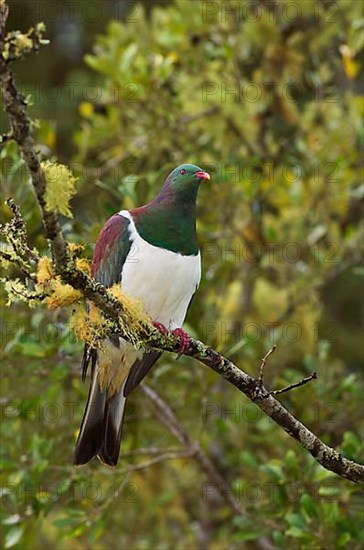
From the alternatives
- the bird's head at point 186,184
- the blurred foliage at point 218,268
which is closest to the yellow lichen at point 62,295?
the bird's head at point 186,184

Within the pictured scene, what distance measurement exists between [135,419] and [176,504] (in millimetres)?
955

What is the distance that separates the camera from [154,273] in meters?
2.98

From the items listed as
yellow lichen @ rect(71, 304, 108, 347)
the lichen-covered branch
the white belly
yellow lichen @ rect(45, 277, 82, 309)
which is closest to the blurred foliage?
the white belly

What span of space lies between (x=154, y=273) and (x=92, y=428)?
59cm

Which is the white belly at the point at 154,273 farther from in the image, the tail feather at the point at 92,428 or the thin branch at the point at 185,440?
the thin branch at the point at 185,440

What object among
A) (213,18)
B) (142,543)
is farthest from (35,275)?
(213,18)

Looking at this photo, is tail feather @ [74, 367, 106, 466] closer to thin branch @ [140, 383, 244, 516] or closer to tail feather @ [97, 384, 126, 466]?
tail feather @ [97, 384, 126, 466]

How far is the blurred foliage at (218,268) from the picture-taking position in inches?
144

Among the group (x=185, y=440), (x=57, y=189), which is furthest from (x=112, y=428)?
(x=57, y=189)

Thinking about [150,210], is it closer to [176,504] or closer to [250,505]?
[250,505]

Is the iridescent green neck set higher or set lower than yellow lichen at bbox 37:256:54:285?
higher

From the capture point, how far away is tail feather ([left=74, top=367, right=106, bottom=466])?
10.4 ft

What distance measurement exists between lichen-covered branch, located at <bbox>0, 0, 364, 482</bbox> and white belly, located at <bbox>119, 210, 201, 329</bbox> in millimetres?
451

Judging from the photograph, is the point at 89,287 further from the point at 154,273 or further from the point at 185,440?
the point at 185,440
